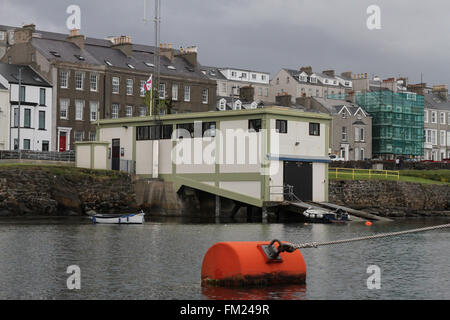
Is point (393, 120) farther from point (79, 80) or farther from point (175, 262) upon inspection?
point (175, 262)

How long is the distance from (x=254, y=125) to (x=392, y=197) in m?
20.3

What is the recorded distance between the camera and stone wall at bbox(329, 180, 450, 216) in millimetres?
73000

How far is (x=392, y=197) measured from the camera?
253 ft

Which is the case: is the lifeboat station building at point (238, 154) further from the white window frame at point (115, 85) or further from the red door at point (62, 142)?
the white window frame at point (115, 85)

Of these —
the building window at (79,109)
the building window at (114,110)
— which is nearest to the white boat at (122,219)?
the building window at (79,109)

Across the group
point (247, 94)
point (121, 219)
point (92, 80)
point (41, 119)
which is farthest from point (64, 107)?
point (121, 219)

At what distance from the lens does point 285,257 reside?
24500 millimetres

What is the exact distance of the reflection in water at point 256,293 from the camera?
74.3 feet

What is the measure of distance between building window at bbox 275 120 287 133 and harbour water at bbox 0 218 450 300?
525 inches

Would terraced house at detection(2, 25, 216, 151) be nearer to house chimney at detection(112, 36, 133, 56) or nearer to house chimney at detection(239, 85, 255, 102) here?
house chimney at detection(112, 36, 133, 56)

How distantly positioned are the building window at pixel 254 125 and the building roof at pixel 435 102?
83506mm

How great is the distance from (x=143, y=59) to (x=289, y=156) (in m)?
45.3
